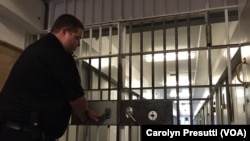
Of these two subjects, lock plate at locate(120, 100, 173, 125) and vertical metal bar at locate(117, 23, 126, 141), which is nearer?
lock plate at locate(120, 100, 173, 125)

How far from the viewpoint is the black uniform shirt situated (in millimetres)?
1376

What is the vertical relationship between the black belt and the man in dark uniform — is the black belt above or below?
below

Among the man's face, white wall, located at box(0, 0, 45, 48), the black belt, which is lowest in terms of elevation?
the black belt

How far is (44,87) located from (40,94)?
43 millimetres

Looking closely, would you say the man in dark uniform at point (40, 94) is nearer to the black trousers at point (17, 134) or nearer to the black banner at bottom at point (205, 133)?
the black trousers at point (17, 134)

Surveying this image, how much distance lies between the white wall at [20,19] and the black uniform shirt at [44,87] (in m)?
0.72

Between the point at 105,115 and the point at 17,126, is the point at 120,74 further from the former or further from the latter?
the point at 17,126

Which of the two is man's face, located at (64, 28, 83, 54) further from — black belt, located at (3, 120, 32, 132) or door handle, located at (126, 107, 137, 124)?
door handle, located at (126, 107, 137, 124)

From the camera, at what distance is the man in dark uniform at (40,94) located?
4.40 feet

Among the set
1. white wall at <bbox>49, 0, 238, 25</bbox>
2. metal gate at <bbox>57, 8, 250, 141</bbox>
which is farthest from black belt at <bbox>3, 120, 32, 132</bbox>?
white wall at <bbox>49, 0, 238, 25</bbox>

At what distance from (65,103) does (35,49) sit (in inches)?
13.7

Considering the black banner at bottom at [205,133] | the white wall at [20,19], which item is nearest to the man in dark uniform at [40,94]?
the black banner at bottom at [205,133]

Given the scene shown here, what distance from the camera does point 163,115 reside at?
6.11ft

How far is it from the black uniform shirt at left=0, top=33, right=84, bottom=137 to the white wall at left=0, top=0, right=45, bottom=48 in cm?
72
